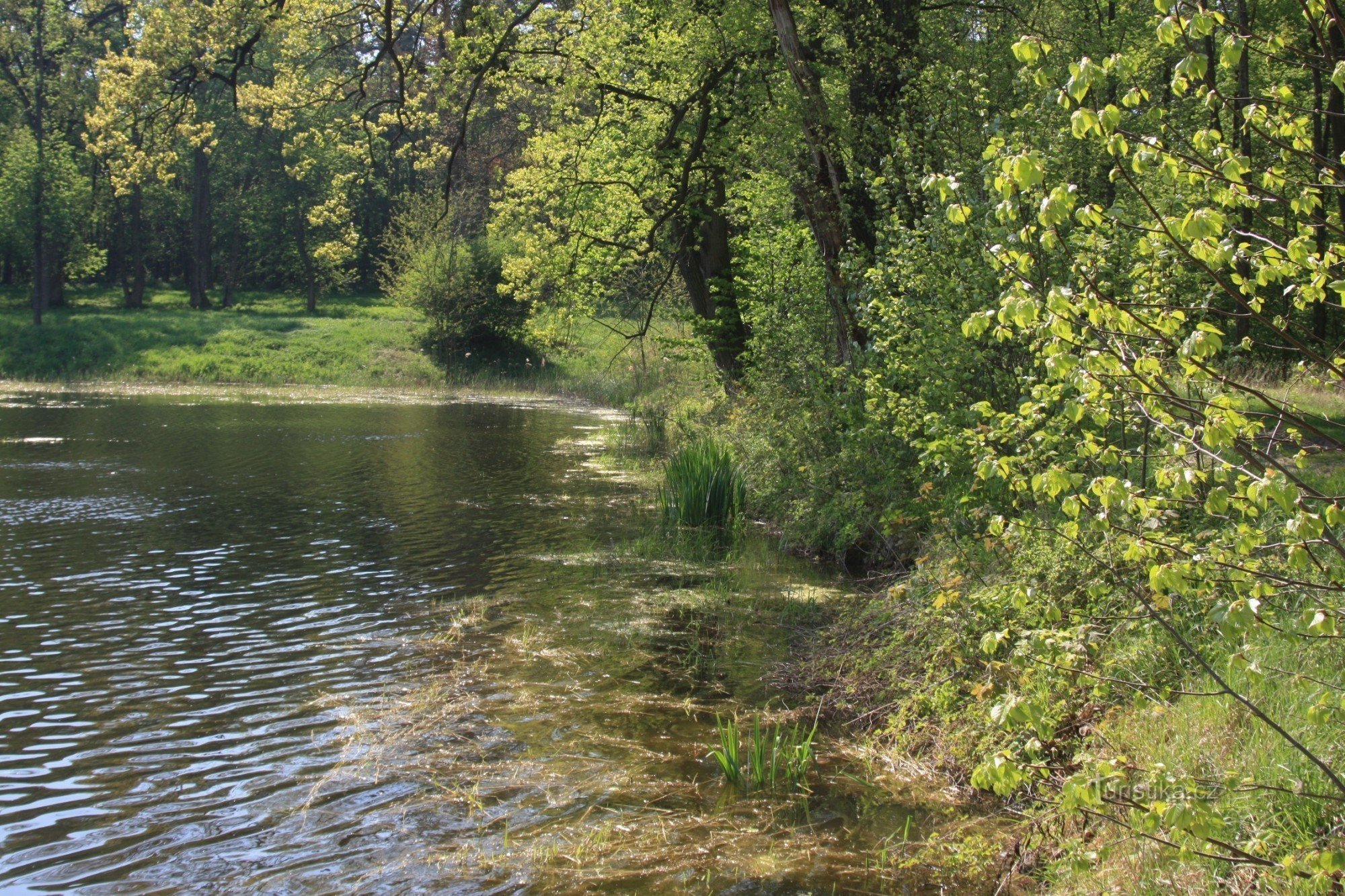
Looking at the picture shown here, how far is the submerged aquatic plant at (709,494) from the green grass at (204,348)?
3218cm

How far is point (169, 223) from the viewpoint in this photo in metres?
61.9

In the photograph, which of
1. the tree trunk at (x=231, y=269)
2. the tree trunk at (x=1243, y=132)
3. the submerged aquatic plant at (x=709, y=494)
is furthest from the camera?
the tree trunk at (x=231, y=269)

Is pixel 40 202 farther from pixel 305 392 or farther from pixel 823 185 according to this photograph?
pixel 823 185

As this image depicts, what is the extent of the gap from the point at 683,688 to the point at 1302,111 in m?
5.53

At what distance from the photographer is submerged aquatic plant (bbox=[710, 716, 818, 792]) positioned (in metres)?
6.06

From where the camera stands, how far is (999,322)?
3.61m

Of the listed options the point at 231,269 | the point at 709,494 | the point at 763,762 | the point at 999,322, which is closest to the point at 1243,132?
the point at 999,322

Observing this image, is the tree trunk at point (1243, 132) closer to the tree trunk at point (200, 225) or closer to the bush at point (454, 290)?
the bush at point (454, 290)

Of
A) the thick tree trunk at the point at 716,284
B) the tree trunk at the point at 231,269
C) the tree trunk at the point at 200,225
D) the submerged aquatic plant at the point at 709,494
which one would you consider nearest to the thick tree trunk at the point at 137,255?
the tree trunk at the point at 200,225

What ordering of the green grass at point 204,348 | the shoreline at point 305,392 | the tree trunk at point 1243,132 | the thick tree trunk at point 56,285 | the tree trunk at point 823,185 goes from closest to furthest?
the tree trunk at point 1243,132
the tree trunk at point 823,185
the shoreline at point 305,392
the green grass at point 204,348
the thick tree trunk at point 56,285

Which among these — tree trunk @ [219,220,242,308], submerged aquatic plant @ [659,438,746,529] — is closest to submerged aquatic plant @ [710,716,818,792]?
submerged aquatic plant @ [659,438,746,529]

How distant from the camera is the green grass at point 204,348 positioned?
4325 centimetres

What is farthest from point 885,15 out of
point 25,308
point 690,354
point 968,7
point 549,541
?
point 25,308

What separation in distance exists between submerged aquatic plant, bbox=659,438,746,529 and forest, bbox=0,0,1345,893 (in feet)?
0.93
